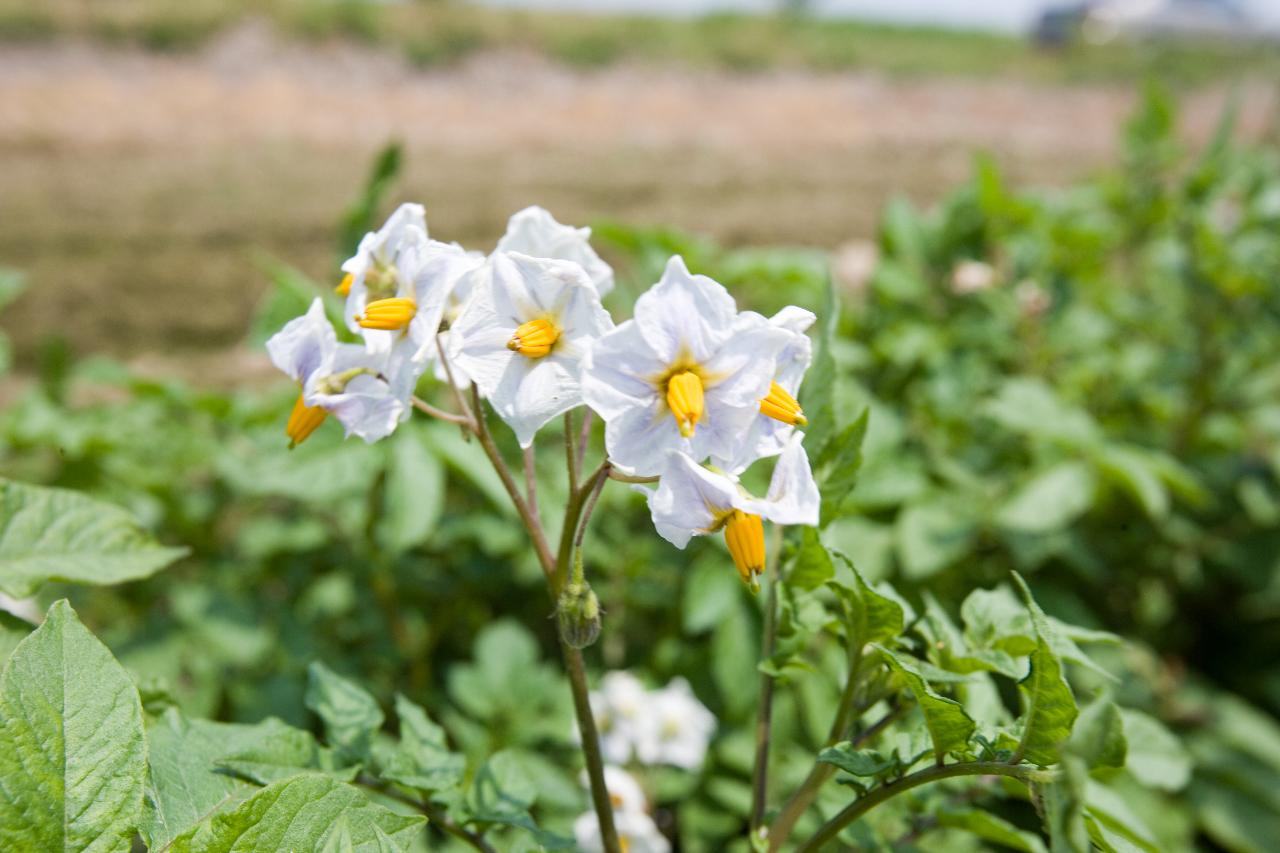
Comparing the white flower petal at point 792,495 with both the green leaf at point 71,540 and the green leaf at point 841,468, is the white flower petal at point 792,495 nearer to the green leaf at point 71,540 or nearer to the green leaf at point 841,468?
the green leaf at point 841,468

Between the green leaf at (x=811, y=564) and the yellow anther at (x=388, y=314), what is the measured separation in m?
0.42

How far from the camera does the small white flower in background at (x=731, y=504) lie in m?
0.73

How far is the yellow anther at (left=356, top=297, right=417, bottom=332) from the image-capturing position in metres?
0.83

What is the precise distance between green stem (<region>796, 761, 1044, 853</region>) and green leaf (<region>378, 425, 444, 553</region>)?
0.92 metres

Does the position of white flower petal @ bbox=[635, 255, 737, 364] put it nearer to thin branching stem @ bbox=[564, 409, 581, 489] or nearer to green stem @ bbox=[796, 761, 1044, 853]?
thin branching stem @ bbox=[564, 409, 581, 489]

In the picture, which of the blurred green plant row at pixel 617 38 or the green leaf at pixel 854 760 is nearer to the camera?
the green leaf at pixel 854 760

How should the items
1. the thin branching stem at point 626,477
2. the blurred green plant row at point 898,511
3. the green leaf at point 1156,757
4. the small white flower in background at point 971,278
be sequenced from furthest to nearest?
the small white flower in background at point 971,278
the blurred green plant row at point 898,511
the green leaf at point 1156,757
the thin branching stem at point 626,477

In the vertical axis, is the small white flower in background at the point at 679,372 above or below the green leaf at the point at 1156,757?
above

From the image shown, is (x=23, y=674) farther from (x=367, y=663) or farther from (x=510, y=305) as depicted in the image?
(x=367, y=663)

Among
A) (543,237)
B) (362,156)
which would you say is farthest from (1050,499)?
(362,156)

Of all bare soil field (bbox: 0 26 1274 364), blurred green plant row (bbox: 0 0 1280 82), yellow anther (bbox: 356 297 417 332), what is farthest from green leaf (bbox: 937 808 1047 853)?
blurred green plant row (bbox: 0 0 1280 82)

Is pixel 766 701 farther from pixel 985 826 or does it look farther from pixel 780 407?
pixel 780 407

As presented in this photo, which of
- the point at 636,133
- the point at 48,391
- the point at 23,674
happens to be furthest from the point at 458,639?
the point at 636,133

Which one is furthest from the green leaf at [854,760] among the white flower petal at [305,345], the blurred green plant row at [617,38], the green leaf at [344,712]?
the blurred green plant row at [617,38]
